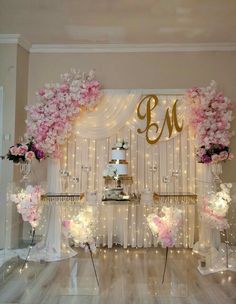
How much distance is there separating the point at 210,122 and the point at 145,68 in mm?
1340

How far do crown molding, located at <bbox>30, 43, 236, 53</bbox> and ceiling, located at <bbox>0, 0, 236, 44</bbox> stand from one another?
0.10 m

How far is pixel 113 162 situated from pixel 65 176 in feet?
2.52

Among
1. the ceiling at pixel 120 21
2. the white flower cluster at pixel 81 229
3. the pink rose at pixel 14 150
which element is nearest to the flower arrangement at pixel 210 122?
the ceiling at pixel 120 21

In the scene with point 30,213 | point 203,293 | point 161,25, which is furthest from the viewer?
point 161,25

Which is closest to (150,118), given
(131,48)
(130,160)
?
(130,160)

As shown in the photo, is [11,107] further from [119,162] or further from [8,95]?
[119,162]

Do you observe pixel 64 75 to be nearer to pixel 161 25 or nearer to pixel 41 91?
pixel 41 91

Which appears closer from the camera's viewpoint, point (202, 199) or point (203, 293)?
point (203, 293)

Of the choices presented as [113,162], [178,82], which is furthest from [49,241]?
[178,82]

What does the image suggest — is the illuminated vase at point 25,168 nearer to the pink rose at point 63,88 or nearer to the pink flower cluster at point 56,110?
the pink flower cluster at point 56,110

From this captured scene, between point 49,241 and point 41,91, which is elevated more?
point 41,91

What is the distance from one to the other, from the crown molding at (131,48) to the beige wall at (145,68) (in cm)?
6

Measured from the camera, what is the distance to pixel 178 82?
15.1 feet

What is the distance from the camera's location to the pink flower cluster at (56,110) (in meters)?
4.13
